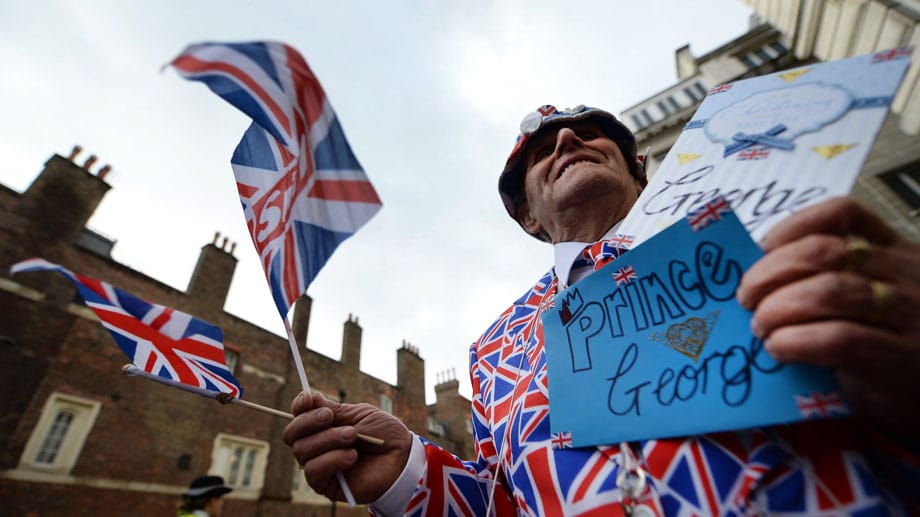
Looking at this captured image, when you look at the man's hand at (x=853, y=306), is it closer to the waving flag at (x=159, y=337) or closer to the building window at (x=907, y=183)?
the waving flag at (x=159, y=337)

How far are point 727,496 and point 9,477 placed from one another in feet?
43.1

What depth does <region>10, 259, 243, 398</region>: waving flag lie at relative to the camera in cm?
203

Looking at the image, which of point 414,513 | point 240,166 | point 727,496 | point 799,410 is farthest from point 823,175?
point 240,166

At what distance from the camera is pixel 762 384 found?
2.38ft

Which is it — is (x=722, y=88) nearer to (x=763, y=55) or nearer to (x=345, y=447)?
(x=345, y=447)

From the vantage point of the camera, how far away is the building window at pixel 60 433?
8720 mm

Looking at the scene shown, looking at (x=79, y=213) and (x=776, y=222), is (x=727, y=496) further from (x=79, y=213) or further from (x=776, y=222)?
(x=79, y=213)

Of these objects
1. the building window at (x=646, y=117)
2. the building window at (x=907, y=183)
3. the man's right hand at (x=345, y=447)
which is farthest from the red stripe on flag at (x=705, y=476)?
the building window at (x=646, y=117)

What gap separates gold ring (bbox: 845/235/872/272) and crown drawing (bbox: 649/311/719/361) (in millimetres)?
255

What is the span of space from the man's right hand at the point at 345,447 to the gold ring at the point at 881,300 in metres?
1.28

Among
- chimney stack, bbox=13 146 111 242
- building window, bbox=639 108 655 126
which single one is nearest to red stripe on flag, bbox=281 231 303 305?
chimney stack, bbox=13 146 111 242

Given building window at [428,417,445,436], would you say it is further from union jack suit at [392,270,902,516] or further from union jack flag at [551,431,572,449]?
union jack flag at [551,431,572,449]

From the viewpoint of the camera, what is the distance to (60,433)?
9.23 m

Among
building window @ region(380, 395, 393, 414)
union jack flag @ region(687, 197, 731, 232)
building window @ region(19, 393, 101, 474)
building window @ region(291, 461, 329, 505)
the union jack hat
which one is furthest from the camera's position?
building window @ region(380, 395, 393, 414)
